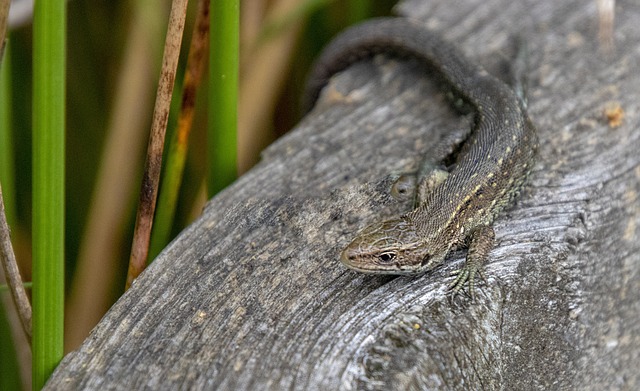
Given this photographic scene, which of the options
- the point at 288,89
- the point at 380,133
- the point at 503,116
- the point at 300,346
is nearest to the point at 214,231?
the point at 300,346

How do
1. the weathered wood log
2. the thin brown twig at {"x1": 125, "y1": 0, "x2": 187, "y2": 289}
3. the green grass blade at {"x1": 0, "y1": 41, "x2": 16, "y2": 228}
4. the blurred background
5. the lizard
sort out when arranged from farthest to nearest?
the blurred background < the green grass blade at {"x1": 0, "y1": 41, "x2": 16, "y2": 228} < the lizard < the thin brown twig at {"x1": 125, "y1": 0, "x2": 187, "y2": 289} < the weathered wood log

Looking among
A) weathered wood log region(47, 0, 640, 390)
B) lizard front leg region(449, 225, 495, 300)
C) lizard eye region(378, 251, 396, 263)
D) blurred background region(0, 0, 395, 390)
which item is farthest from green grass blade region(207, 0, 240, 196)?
lizard front leg region(449, 225, 495, 300)

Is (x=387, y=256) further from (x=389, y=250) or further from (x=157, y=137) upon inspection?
(x=157, y=137)

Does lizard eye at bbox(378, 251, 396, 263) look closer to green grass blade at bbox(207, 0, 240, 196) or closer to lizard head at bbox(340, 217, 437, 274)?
lizard head at bbox(340, 217, 437, 274)

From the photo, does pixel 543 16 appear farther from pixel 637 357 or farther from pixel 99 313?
pixel 99 313

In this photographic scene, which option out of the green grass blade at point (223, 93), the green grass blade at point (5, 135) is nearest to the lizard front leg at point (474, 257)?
the green grass blade at point (223, 93)

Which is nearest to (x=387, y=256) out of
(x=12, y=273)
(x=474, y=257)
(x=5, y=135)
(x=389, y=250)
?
(x=389, y=250)
